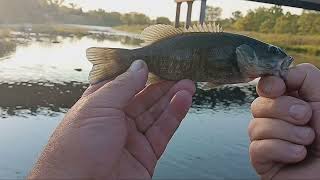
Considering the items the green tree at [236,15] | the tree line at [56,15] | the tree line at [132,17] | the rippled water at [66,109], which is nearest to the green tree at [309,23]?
the tree line at [132,17]

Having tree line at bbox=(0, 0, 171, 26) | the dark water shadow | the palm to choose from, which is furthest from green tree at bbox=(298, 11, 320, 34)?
the palm

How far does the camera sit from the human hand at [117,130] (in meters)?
1.72

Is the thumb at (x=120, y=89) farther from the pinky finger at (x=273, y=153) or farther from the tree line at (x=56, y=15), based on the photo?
the tree line at (x=56, y=15)

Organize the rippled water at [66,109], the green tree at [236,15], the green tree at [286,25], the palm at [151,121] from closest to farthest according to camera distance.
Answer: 1. the palm at [151,121]
2. the rippled water at [66,109]
3. the green tree at [286,25]
4. the green tree at [236,15]

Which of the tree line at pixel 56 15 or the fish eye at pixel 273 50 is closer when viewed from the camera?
the fish eye at pixel 273 50

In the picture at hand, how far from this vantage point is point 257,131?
202 centimetres

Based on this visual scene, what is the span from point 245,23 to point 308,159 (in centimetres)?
3386

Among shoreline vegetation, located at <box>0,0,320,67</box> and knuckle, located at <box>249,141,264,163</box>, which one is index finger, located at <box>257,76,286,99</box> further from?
shoreline vegetation, located at <box>0,0,320,67</box>

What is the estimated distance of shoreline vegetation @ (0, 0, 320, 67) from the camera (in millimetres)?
33750

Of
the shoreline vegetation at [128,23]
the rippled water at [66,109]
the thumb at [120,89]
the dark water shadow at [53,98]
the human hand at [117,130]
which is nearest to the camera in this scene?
the human hand at [117,130]

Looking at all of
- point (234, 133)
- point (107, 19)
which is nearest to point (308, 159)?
point (234, 133)

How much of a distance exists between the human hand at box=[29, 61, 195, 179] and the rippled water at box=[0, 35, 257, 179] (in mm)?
8353

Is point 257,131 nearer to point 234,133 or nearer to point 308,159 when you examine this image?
point 308,159

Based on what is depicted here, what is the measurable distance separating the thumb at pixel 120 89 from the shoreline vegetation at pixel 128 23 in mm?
19670
